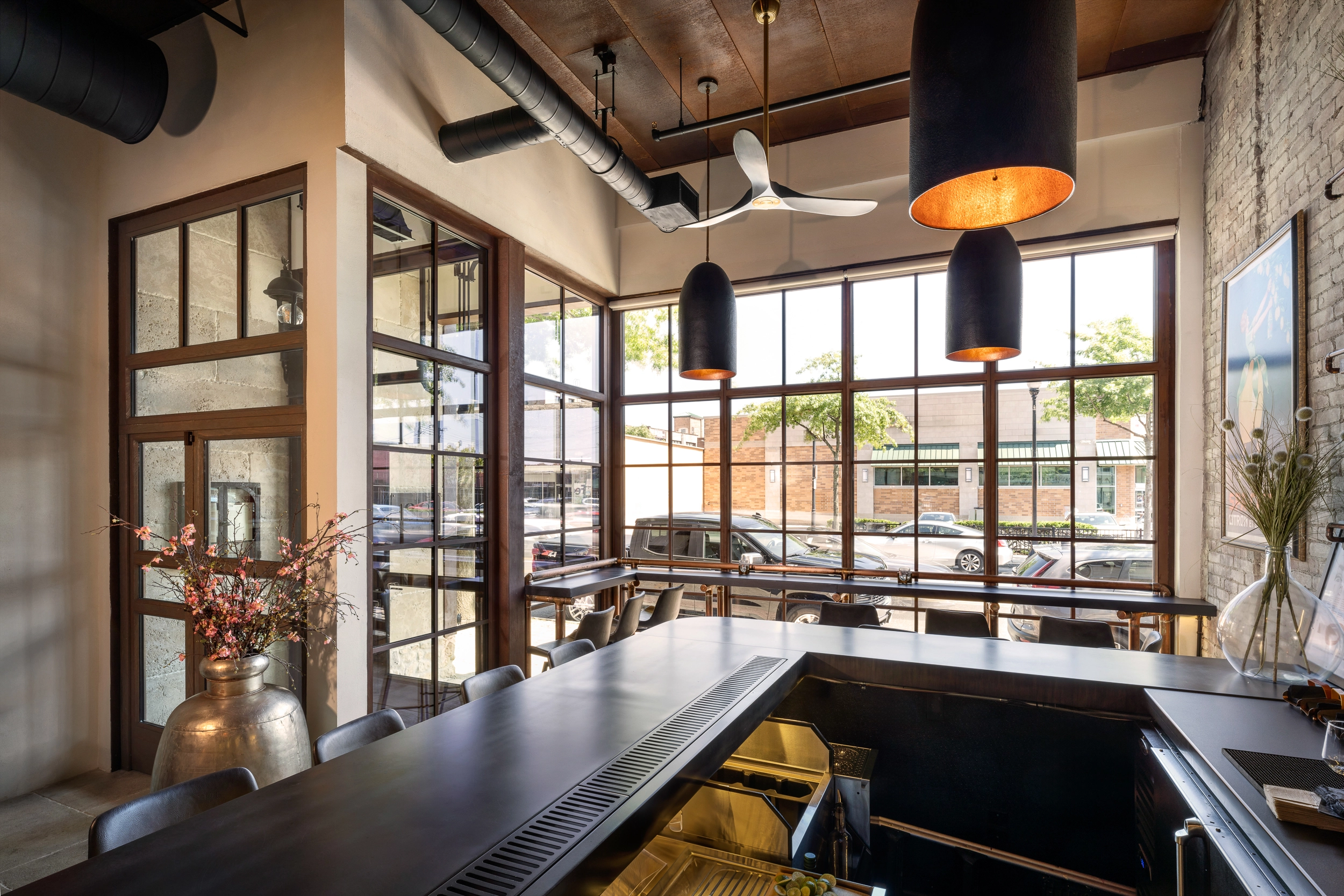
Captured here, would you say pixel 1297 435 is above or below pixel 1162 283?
below

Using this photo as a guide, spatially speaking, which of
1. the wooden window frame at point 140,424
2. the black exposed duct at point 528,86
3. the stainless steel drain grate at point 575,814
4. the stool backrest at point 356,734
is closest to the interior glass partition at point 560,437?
the black exposed duct at point 528,86

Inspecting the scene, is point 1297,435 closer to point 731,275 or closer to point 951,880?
point 951,880

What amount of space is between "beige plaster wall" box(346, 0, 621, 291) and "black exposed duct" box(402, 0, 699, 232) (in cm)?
54

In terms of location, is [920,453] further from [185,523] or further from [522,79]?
[185,523]

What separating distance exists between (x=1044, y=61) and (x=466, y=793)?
175cm

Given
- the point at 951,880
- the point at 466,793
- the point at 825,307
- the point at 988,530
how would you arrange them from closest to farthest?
the point at 466,793 < the point at 951,880 < the point at 988,530 < the point at 825,307

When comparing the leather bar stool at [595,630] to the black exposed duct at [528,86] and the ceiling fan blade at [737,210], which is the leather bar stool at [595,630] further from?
the black exposed duct at [528,86]

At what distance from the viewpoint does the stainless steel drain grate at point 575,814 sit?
109 cm

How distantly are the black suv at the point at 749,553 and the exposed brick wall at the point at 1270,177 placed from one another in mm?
2140

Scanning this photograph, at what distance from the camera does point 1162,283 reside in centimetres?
436

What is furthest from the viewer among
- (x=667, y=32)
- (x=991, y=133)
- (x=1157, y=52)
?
(x=1157, y=52)

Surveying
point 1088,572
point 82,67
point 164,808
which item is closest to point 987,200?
point 164,808

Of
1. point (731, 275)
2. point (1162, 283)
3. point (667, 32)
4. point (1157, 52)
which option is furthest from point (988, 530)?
point (667, 32)

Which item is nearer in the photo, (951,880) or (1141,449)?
(951,880)
